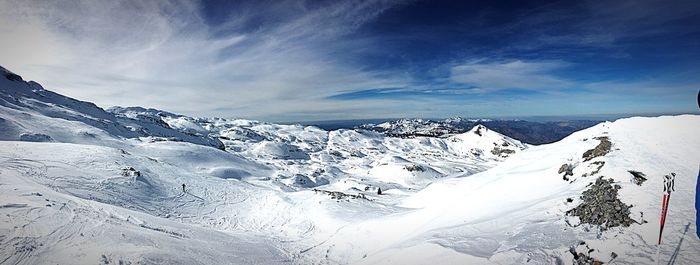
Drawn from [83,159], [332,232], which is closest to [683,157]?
[332,232]

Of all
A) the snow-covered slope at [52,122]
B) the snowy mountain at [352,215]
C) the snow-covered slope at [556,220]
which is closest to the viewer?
the snow-covered slope at [556,220]

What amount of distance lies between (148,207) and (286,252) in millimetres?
15485

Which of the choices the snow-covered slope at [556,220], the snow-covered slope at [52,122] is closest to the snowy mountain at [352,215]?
the snow-covered slope at [556,220]

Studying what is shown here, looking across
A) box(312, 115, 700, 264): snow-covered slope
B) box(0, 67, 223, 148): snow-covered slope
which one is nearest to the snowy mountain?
box(312, 115, 700, 264): snow-covered slope

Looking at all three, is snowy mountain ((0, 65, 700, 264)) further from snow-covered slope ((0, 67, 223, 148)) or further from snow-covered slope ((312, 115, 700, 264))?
snow-covered slope ((0, 67, 223, 148))

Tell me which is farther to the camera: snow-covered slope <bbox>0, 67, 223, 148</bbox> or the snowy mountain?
snow-covered slope <bbox>0, 67, 223, 148</bbox>

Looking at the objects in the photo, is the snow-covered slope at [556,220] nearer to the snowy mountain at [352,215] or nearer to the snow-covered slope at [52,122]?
the snowy mountain at [352,215]

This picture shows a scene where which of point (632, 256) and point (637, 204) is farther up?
point (637, 204)

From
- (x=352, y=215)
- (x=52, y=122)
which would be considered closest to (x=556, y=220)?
(x=352, y=215)

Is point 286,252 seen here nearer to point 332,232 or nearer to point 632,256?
point 332,232

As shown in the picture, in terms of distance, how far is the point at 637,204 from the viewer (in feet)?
39.8

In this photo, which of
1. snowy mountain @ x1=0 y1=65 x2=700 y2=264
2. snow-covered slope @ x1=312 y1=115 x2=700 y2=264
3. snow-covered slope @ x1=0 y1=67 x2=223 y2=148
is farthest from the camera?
snow-covered slope @ x1=0 y1=67 x2=223 y2=148

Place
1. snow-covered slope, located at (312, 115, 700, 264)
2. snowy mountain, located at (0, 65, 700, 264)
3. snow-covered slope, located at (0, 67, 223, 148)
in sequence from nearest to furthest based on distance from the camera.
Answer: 1. snow-covered slope, located at (312, 115, 700, 264)
2. snowy mountain, located at (0, 65, 700, 264)
3. snow-covered slope, located at (0, 67, 223, 148)

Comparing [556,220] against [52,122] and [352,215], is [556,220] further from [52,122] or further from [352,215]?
[52,122]
